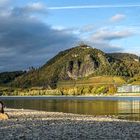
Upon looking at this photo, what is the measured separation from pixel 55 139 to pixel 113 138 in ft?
14.0

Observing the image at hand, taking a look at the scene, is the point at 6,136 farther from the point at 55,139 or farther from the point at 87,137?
the point at 87,137

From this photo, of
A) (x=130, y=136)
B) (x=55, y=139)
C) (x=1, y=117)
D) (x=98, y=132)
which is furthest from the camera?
(x=1, y=117)

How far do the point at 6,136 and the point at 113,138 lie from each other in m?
7.66

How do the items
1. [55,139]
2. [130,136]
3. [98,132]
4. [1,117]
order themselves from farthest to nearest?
[1,117], [98,132], [130,136], [55,139]

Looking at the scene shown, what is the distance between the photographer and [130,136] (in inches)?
1303

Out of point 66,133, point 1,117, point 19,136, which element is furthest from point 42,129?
point 1,117

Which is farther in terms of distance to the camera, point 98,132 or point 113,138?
point 98,132

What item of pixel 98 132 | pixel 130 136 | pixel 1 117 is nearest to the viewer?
pixel 130 136

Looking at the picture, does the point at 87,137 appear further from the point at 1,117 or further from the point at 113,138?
the point at 1,117

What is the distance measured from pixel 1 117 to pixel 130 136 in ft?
69.6

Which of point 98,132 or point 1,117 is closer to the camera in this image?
point 98,132

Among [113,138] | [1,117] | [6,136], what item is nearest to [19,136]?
[6,136]

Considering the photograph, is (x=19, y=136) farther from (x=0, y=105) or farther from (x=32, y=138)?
(x=0, y=105)

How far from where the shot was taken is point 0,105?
2093 inches
